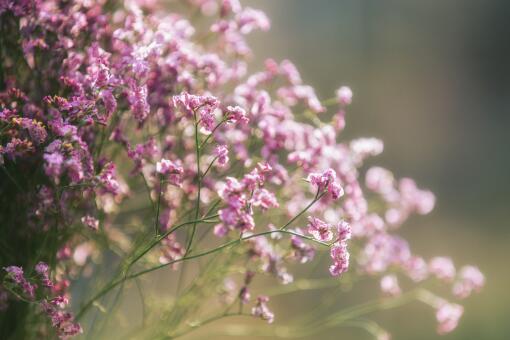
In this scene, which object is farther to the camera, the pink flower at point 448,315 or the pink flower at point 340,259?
the pink flower at point 448,315

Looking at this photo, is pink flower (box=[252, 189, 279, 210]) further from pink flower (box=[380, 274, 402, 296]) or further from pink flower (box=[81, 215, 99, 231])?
pink flower (box=[380, 274, 402, 296])

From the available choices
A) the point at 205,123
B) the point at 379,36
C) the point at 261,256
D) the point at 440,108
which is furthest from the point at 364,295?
the point at 205,123

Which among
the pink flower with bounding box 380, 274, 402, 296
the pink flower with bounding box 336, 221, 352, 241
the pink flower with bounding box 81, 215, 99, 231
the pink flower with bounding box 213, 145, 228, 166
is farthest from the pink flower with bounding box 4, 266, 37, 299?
the pink flower with bounding box 380, 274, 402, 296

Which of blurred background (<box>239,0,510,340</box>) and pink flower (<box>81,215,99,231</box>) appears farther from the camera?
blurred background (<box>239,0,510,340</box>)

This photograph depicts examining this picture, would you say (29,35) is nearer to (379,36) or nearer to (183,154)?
(183,154)

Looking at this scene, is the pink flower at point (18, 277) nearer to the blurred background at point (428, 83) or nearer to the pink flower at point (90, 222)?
the pink flower at point (90, 222)

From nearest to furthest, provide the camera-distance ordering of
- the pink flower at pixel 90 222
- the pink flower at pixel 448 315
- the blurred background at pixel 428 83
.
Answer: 1. the pink flower at pixel 90 222
2. the pink flower at pixel 448 315
3. the blurred background at pixel 428 83

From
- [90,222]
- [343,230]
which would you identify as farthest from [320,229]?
[90,222]

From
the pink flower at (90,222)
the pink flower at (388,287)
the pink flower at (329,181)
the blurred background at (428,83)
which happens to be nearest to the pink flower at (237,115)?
the pink flower at (329,181)
